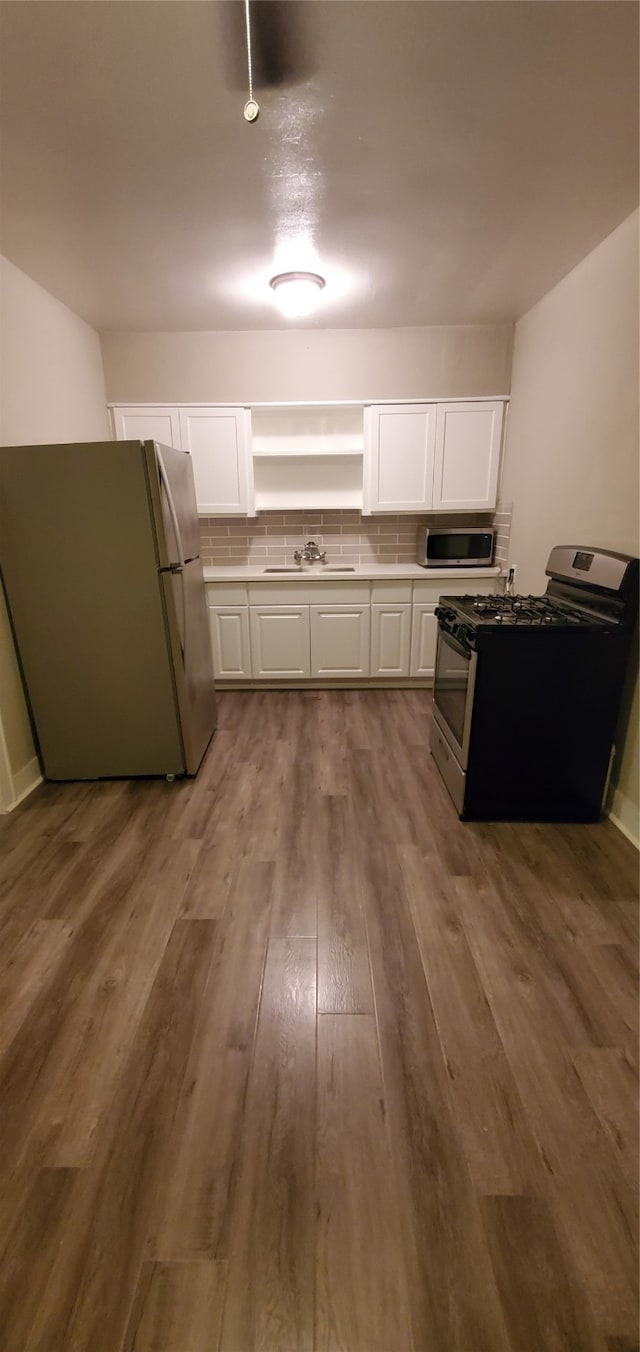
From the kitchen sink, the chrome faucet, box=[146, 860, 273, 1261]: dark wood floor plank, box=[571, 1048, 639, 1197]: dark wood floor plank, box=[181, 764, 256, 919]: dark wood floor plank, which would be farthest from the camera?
the chrome faucet

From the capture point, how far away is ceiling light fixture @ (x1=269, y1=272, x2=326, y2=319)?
2578mm

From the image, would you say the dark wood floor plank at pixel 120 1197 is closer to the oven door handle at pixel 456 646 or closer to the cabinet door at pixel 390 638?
the oven door handle at pixel 456 646

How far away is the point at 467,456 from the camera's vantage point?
3600 mm

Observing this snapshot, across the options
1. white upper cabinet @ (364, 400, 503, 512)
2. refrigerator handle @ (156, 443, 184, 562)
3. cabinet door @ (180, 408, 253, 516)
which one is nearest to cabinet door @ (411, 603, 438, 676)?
white upper cabinet @ (364, 400, 503, 512)

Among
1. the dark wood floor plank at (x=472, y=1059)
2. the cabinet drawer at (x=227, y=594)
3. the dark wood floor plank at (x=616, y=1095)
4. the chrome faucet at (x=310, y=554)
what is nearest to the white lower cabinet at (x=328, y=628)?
the cabinet drawer at (x=227, y=594)

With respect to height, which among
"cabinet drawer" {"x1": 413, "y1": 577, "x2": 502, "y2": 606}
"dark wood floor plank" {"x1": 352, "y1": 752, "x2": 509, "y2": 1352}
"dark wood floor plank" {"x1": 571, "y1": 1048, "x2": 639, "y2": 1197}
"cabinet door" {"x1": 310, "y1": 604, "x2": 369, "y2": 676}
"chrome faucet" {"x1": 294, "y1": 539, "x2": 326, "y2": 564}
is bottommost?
"dark wood floor plank" {"x1": 571, "y1": 1048, "x2": 639, "y2": 1197}

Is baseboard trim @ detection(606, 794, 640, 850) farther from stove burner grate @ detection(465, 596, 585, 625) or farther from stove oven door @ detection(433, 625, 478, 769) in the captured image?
stove burner grate @ detection(465, 596, 585, 625)

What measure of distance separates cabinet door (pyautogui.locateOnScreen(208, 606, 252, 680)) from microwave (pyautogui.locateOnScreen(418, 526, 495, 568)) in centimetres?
140

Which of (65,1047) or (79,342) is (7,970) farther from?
(79,342)

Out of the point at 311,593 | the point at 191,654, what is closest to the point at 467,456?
the point at 311,593

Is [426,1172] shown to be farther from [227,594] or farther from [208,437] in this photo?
[208,437]

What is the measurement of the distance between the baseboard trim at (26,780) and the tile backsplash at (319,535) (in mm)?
2065

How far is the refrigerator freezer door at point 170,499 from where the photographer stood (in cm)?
222

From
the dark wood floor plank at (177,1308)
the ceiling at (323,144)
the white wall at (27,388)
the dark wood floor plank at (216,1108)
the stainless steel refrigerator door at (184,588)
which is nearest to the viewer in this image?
the dark wood floor plank at (177,1308)
